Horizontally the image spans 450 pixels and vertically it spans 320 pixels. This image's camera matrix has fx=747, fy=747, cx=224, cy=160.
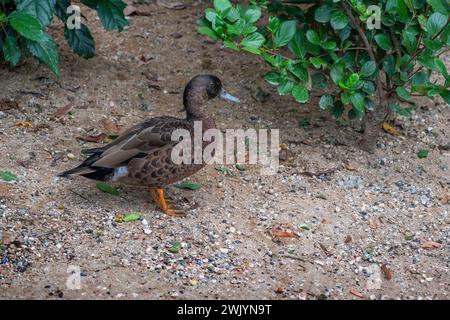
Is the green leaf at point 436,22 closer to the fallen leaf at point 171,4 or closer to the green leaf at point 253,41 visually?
the green leaf at point 253,41

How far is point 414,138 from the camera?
636 cm

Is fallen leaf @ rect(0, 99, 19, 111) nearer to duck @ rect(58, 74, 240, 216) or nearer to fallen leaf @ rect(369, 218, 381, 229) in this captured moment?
duck @ rect(58, 74, 240, 216)

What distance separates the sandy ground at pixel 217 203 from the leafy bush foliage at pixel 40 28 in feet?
1.22

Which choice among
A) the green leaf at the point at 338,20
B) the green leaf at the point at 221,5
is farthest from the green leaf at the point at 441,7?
the green leaf at the point at 221,5

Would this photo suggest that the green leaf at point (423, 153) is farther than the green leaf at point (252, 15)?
Yes

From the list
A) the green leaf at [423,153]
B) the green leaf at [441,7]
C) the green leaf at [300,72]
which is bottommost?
the green leaf at [423,153]

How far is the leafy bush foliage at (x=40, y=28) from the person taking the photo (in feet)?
18.4

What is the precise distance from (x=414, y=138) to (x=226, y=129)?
160 cm

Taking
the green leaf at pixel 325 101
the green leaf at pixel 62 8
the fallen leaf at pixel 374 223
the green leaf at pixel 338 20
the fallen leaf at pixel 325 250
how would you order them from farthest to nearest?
the green leaf at pixel 62 8 → the green leaf at pixel 325 101 → the green leaf at pixel 338 20 → the fallen leaf at pixel 374 223 → the fallen leaf at pixel 325 250

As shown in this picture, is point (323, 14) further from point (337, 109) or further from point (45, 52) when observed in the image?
point (45, 52)

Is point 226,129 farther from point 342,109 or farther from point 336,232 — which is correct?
point 336,232

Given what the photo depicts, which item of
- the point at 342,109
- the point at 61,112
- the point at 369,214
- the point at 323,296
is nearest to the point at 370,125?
the point at 342,109

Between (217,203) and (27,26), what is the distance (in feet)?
6.37

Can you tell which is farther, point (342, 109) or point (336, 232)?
point (342, 109)
